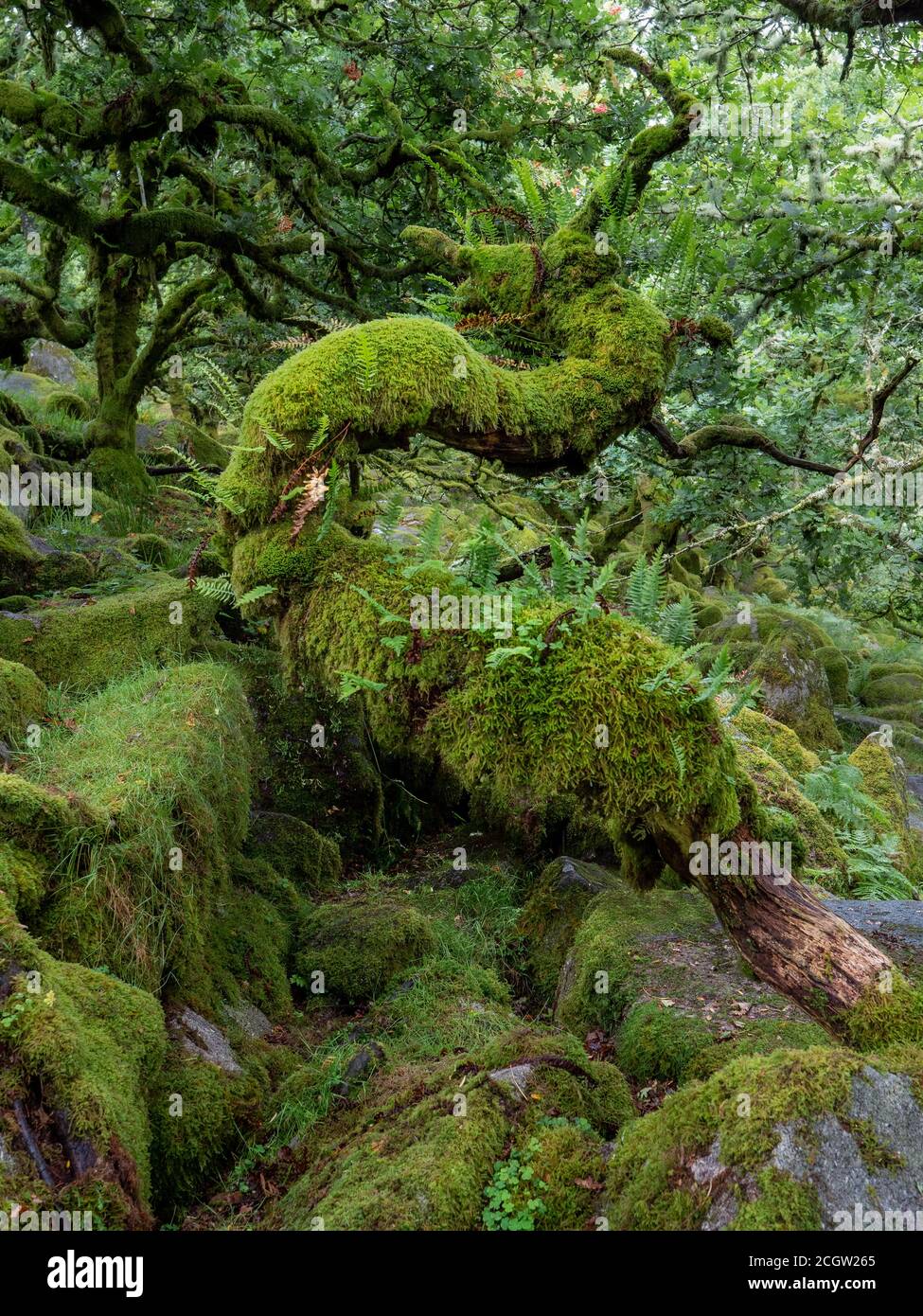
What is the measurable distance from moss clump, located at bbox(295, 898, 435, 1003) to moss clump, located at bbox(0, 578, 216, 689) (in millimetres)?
2315

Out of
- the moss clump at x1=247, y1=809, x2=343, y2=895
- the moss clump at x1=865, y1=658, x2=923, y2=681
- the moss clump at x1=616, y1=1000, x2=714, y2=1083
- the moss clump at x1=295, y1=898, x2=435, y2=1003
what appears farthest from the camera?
the moss clump at x1=865, y1=658, x2=923, y2=681

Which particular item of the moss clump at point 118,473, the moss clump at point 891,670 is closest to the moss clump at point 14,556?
the moss clump at point 118,473

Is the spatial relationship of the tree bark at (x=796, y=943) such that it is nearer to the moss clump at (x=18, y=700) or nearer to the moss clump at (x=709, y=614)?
the moss clump at (x=18, y=700)

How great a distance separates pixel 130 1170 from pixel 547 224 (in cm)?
468

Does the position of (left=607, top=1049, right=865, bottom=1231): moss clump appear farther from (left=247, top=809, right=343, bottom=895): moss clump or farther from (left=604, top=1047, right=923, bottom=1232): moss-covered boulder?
(left=247, top=809, right=343, bottom=895): moss clump

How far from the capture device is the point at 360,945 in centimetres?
588

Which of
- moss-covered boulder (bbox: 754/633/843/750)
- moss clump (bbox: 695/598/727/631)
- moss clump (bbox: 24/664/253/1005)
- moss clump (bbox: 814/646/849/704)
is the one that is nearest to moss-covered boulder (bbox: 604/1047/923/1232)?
moss clump (bbox: 24/664/253/1005)

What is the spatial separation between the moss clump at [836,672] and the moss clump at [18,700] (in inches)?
513

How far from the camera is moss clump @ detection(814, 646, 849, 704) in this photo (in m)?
15.3

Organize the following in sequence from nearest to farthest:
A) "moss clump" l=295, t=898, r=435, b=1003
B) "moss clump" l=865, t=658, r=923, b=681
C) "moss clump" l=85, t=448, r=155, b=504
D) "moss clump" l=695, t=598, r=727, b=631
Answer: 1. "moss clump" l=295, t=898, r=435, b=1003
2. "moss clump" l=85, t=448, r=155, b=504
3. "moss clump" l=695, t=598, r=727, b=631
4. "moss clump" l=865, t=658, r=923, b=681

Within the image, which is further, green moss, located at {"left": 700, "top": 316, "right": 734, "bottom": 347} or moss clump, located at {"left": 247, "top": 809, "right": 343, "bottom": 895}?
moss clump, located at {"left": 247, "top": 809, "right": 343, "bottom": 895}

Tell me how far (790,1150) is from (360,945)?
3.48 m

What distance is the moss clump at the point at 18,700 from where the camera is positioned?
5270 millimetres
